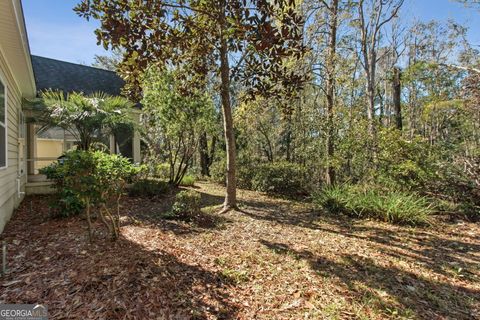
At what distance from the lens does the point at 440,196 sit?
672 centimetres

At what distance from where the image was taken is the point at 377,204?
610 cm

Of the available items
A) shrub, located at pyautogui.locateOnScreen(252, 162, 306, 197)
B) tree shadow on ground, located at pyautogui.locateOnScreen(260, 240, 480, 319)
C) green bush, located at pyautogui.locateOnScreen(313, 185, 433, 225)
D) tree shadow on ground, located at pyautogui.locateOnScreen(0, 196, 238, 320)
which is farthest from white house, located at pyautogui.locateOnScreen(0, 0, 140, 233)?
green bush, located at pyautogui.locateOnScreen(313, 185, 433, 225)

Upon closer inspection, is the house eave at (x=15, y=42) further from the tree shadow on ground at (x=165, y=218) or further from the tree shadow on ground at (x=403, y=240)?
the tree shadow on ground at (x=403, y=240)

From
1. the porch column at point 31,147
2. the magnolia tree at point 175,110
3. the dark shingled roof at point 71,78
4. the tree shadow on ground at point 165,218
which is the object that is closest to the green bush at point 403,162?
the tree shadow on ground at point 165,218

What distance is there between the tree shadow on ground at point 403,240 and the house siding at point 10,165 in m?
4.63

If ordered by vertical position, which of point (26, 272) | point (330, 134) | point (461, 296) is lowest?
point (461, 296)

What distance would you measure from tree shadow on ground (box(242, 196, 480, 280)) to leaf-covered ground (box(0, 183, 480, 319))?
0.09 feet

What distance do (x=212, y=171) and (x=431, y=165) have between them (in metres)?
8.93

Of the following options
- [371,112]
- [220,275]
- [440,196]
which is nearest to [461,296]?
[220,275]

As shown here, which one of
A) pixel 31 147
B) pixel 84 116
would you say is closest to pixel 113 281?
pixel 84 116

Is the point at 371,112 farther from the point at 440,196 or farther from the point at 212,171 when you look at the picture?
the point at 212,171

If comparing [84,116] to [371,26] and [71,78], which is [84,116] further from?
[371,26]

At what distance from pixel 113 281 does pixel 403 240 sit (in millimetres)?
4731

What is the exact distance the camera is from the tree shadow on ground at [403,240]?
390 centimetres
